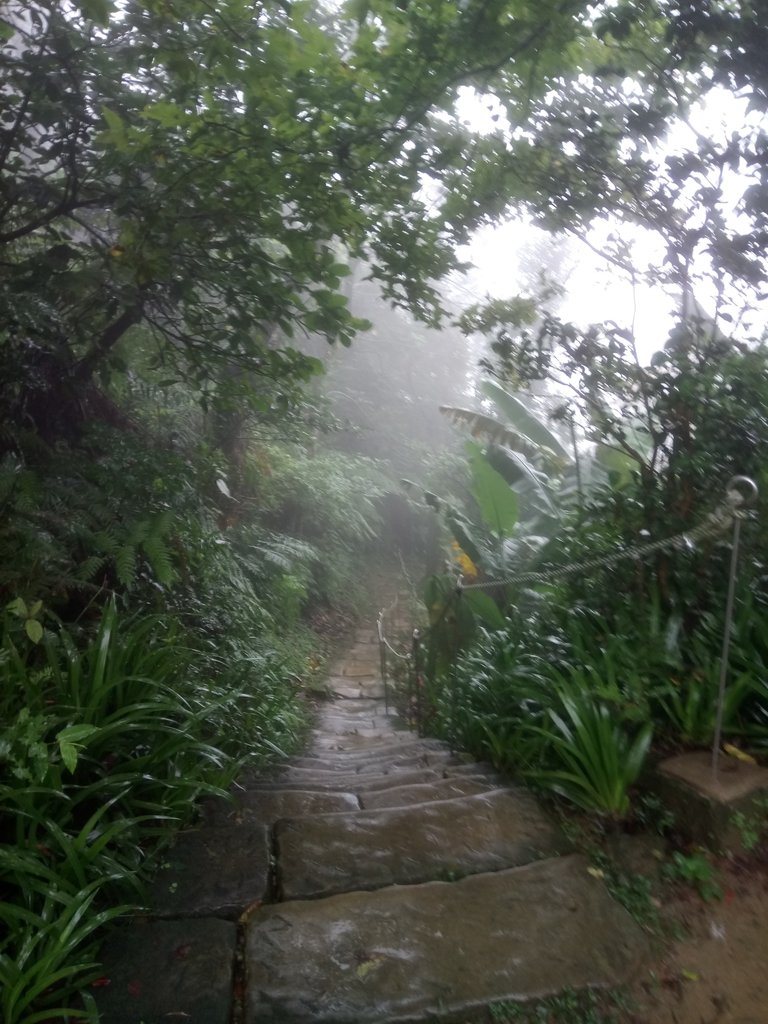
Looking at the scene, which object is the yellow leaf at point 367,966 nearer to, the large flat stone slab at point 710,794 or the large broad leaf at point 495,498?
the large flat stone slab at point 710,794

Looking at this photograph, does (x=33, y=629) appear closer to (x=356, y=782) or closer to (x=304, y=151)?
(x=356, y=782)

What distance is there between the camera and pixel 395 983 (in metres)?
2.30

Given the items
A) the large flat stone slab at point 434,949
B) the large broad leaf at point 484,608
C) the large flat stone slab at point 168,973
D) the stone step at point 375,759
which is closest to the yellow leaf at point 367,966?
the large flat stone slab at point 434,949

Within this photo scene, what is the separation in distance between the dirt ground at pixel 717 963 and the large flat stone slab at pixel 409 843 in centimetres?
56

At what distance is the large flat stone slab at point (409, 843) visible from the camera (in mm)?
2840

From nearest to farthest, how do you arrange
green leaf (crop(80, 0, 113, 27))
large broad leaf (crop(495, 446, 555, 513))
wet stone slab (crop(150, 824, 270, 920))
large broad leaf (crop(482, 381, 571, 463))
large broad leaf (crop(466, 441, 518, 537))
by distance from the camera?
wet stone slab (crop(150, 824, 270, 920))
green leaf (crop(80, 0, 113, 27))
large broad leaf (crop(466, 441, 518, 537))
large broad leaf (crop(495, 446, 555, 513))
large broad leaf (crop(482, 381, 571, 463))

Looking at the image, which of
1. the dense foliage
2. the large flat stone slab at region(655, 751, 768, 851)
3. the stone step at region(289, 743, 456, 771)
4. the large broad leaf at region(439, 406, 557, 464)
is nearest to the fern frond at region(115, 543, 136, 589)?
the dense foliage

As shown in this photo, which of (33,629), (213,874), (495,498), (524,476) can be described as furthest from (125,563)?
(524,476)

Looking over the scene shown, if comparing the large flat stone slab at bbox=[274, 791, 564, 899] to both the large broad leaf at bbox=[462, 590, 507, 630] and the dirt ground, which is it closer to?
the dirt ground

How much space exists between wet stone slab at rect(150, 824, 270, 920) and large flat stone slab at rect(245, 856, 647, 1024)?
0.15 m

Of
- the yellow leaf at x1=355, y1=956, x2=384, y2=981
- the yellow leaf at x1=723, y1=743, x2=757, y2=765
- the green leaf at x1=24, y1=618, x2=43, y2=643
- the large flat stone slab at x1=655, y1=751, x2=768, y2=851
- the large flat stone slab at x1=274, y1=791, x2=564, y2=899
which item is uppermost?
the green leaf at x1=24, y1=618, x2=43, y2=643

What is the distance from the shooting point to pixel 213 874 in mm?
2814

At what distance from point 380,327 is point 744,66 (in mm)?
19719

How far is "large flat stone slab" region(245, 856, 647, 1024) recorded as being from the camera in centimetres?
→ 224
